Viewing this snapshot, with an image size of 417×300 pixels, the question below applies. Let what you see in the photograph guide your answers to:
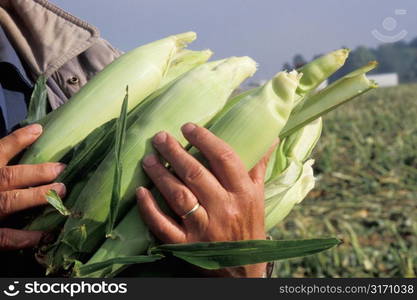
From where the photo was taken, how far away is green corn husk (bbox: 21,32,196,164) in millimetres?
1504

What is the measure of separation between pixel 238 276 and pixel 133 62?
56 centimetres

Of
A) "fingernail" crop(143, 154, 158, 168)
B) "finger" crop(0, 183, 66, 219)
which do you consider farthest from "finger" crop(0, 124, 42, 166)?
"fingernail" crop(143, 154, 158, 168)

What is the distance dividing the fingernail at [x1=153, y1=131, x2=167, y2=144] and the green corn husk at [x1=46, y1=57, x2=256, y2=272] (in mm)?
27

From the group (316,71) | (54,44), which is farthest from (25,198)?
(54,44)

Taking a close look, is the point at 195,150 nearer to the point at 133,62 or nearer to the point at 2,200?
the point at 133,62

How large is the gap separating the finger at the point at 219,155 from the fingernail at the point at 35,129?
358 mm

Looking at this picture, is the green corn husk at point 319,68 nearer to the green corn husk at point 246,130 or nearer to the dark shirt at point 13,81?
the green corn husk at point 246,130

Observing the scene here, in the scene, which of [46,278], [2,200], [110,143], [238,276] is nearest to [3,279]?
[46,278]

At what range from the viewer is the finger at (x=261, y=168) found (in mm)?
1466

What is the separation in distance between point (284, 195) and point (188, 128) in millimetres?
342

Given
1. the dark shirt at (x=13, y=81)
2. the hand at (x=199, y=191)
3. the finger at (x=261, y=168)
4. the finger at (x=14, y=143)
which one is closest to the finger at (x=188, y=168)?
the hand at (x=199, y=191)

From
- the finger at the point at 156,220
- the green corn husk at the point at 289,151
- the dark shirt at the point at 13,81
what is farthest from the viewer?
the dark shirt at the point at 13,81

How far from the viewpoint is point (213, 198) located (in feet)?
4.55

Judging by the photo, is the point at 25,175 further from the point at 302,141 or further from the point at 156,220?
the point at 302,141
